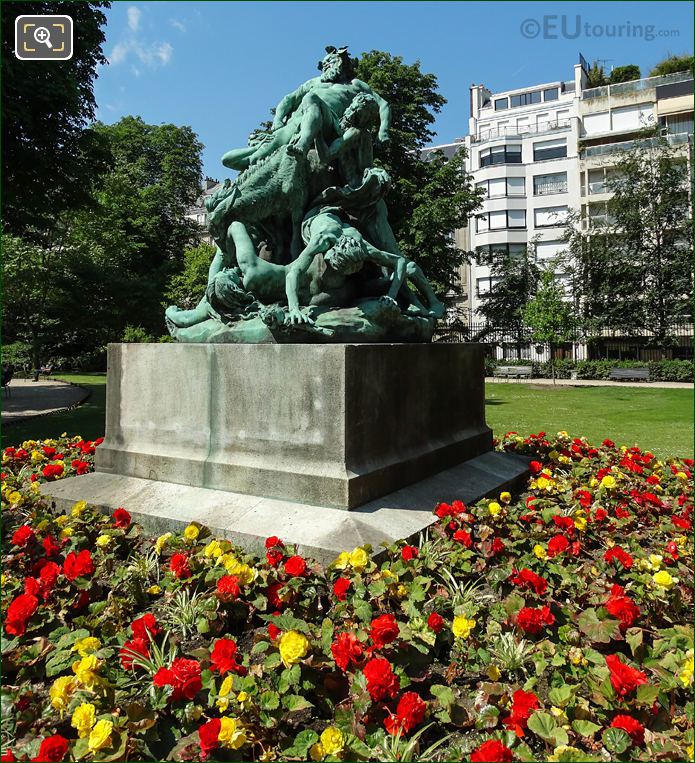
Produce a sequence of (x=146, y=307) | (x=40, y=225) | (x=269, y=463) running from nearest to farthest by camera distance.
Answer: (x=269, y=463)
(x=40, y=225)
(x=146, y=307)

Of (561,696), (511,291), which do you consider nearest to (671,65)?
(511,291)

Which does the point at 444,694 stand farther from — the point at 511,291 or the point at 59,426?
the point at 511,291

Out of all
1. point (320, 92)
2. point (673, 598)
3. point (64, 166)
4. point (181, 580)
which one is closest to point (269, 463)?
point (181, 580)

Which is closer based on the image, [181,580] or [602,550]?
[181,580]

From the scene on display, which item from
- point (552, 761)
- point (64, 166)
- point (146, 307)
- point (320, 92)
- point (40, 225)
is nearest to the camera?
point (552, 761)

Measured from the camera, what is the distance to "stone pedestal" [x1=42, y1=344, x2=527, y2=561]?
13.0 feet

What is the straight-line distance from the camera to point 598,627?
2.71m

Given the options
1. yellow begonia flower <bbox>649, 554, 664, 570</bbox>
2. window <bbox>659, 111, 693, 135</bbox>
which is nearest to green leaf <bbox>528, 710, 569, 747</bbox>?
yellow begonia flower <bbox>649, 554, 664, 570</bbox>

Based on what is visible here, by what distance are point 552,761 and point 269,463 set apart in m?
2.72

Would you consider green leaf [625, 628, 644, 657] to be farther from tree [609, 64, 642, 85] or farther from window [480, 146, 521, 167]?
tree [609, 64, 642, 85]

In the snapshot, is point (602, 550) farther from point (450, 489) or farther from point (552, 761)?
point (552, 761)

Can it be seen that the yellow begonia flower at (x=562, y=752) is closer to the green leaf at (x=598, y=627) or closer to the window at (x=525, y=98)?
the green leaf at (x=598, y=627)

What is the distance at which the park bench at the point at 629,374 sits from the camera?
28.7 m

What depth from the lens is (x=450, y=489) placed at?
15.6 ft
